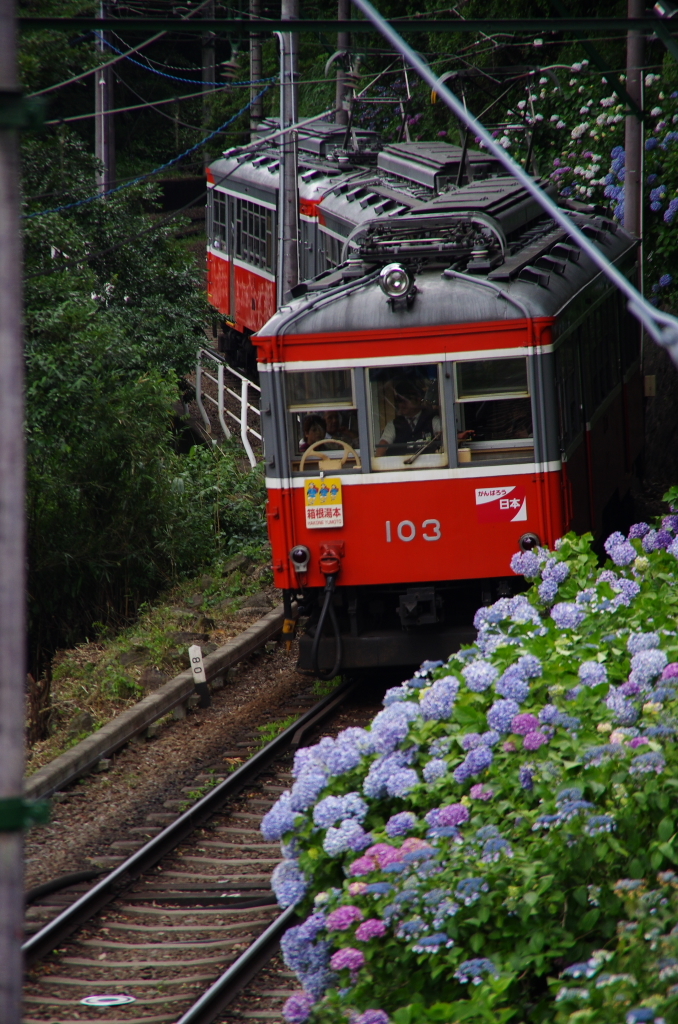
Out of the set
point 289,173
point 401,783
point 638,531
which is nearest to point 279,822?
point 401,783

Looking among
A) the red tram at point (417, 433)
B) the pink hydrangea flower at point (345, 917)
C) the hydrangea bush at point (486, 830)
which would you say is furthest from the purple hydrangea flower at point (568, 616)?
the red tram at point (417, 433)

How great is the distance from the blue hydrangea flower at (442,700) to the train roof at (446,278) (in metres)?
4.56

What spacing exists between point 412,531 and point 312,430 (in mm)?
1040

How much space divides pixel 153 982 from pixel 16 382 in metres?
4.19

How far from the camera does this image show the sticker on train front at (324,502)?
904 centimetres

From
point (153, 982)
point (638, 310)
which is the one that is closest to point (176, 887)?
point (153, 982)

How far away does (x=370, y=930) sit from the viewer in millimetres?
3795

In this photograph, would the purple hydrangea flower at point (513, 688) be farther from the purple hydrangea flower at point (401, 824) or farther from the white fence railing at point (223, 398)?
the white fence railing at point (223, 398)

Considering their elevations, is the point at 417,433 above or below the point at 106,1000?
above

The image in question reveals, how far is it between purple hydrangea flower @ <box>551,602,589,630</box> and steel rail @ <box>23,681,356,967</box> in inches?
120

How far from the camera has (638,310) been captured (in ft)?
10.8

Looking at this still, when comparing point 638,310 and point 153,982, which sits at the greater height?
point 638,310

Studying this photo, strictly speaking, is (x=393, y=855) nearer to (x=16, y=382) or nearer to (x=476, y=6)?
(x=16, y=382)

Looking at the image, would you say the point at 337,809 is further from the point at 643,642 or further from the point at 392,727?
the point at 643,642
